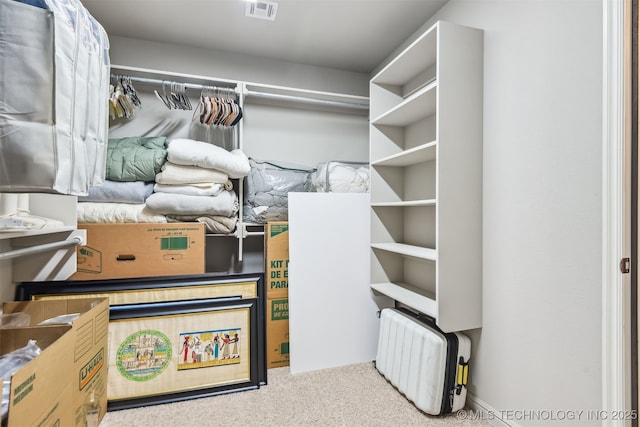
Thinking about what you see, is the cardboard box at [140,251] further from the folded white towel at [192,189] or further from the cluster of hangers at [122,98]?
the cluster of hangers at [122,98]

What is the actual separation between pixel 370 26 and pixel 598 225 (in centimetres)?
189

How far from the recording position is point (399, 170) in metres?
2.42

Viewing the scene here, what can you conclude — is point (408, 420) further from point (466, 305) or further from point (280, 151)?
point (280, 151)

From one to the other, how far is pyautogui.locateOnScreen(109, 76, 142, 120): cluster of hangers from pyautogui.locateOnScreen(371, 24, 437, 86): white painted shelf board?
1739mm

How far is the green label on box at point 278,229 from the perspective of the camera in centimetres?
238

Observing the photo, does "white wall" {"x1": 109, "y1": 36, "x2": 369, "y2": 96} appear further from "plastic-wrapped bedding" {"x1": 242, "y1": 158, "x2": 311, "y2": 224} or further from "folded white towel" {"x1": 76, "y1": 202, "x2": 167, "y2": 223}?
"folded white towel" {"x1": 76, "y1": 202, "x2": 167, "y2": 223}

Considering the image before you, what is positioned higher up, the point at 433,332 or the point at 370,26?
the point at 370,26

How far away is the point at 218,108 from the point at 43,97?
1599 millimetres

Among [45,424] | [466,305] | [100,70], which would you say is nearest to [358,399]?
[466,305]

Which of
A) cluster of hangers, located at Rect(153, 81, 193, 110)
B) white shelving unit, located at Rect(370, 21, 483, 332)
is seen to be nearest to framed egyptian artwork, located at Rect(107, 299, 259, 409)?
white shelving unit, located at Rect(370, 21, 483, 332)

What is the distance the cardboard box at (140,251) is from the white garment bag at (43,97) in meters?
1.18

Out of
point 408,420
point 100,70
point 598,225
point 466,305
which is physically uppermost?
point 100,70

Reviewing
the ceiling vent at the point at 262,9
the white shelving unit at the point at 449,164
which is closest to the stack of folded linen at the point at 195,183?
the ceiling vent at the point at 262,9

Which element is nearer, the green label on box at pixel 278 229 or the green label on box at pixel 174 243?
the green label on box at pixel 174 243
